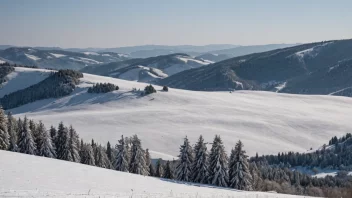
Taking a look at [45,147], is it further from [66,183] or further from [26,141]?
[66,183]

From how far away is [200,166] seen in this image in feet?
181

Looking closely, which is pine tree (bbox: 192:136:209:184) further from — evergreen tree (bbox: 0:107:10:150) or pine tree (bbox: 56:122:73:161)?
evergreen tree (bbox: 0:107:10:150)

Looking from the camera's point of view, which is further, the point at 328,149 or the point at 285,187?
the point at 328,149

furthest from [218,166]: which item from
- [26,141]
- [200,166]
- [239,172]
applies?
[26,141]

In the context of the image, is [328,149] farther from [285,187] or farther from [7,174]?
[7,174]

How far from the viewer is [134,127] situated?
150375 millimetres

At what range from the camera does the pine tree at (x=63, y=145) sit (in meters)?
62.7

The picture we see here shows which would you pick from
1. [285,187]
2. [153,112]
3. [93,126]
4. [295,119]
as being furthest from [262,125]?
[285,187]

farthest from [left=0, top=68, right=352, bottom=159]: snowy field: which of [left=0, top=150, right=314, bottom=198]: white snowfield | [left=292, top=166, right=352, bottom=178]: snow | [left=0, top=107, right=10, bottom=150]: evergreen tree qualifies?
[left=0, top=150, right=314, bottom=198]: white snowfield

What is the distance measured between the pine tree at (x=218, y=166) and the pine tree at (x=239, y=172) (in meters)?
0.96

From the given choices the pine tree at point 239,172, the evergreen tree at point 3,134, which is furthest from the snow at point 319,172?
the evergreen tree at point 3,134

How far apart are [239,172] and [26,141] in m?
32.7

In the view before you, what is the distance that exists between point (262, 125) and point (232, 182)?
369 feet

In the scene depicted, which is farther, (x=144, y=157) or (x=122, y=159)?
(x=144, y=157)
